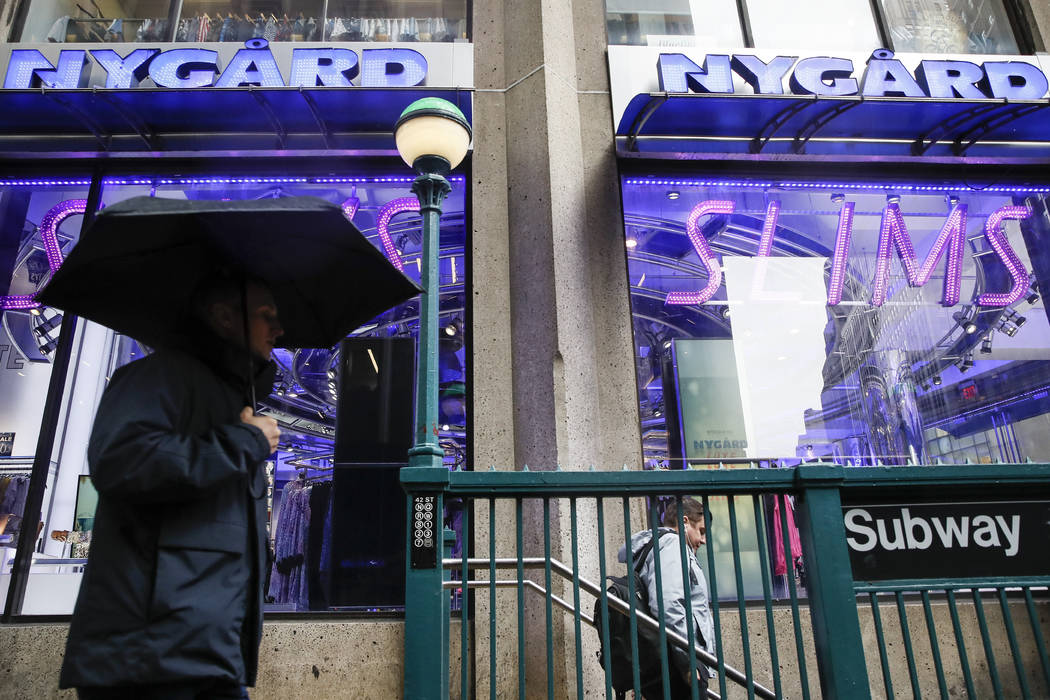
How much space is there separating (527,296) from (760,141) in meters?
3.07

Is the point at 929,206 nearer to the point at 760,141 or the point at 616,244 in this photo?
the point at 760,141

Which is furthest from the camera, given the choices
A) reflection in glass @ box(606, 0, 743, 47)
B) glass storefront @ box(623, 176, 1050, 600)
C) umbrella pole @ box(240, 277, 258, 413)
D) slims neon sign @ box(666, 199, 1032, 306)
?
reflection in glass @ box(606, 0, 743, 47)

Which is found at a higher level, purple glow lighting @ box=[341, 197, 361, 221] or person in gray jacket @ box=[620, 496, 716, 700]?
purple glow lighting @ box=[341, 197, 361, 221]

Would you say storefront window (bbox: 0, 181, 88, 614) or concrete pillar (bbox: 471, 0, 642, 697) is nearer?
concrete pillar (bbox: 471, 0, 642, 697)

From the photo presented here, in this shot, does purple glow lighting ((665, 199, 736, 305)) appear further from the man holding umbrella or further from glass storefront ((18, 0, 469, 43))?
the man holding umbrella

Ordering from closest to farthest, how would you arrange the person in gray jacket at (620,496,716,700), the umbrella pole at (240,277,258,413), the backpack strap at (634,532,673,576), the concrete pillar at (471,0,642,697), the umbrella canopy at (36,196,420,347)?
the umbrella canopy at (36,196,420,347), the umbrella pole at (240,277,258,413), the person in gray jacket at (620,496,716,700), the backpack strap at (634,532,673,576), the concrete pillar at (471,0,642,697)

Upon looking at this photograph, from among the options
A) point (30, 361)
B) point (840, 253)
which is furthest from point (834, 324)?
point (30, 361)

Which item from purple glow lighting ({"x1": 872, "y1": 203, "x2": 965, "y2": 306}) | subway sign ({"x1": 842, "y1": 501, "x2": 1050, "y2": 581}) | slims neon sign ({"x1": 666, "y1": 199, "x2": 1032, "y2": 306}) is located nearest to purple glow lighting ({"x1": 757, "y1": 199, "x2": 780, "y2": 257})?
slims neon sign ({"x1": 666, "y1": 199, "x2": 1032, "y2": 306})

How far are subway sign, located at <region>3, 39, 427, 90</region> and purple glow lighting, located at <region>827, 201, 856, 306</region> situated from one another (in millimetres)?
4605

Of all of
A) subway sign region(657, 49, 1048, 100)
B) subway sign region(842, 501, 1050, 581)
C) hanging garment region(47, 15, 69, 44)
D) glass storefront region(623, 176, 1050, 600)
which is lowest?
subway sign region(842, 501, 1050, 581)

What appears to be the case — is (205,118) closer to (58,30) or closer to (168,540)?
(58,30)

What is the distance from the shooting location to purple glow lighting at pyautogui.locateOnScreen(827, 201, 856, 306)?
745 centimetres

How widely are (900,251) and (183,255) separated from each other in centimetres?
716

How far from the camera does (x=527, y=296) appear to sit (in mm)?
6633
